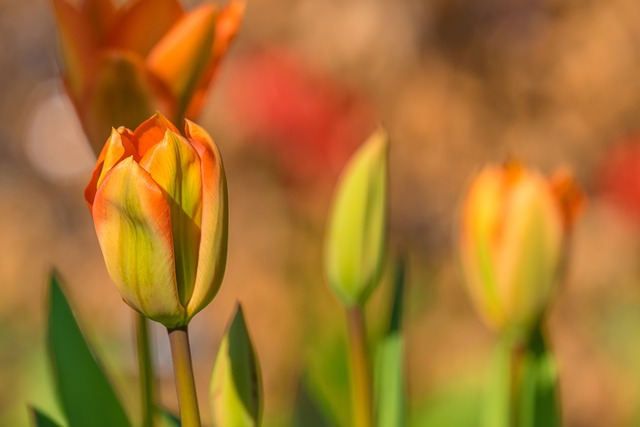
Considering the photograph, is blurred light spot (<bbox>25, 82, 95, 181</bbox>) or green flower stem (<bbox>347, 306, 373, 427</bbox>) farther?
blurred light spot (<bbox>25, 82, 95, 181</bbox>)

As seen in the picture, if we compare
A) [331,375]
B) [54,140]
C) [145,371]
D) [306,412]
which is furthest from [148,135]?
[54,140]

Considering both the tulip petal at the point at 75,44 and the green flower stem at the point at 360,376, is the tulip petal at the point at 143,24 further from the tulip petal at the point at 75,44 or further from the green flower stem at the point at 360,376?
the green flower stem at the point at 360,376

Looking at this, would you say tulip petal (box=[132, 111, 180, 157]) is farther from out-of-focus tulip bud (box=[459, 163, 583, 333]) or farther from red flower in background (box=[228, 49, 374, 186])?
red flower in background (box=[228, 49, 374, 186])

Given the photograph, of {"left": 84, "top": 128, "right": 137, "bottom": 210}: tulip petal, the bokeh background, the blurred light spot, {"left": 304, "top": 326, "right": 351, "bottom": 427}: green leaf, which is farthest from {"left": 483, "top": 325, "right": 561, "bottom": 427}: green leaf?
the blurred light spot

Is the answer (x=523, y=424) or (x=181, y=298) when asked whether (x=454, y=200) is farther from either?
(x=181, y=298)

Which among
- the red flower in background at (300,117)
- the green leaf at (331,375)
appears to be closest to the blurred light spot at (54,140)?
the red flower in background at (300,117)

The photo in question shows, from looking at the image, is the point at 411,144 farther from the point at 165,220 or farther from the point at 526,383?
the point at 165,220

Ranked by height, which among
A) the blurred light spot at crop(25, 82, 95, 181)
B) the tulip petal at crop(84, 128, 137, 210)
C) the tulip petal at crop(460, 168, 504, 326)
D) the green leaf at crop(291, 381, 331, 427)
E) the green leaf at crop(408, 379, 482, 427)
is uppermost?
the blurred light spot at crop(25, 82, 95, 181)
